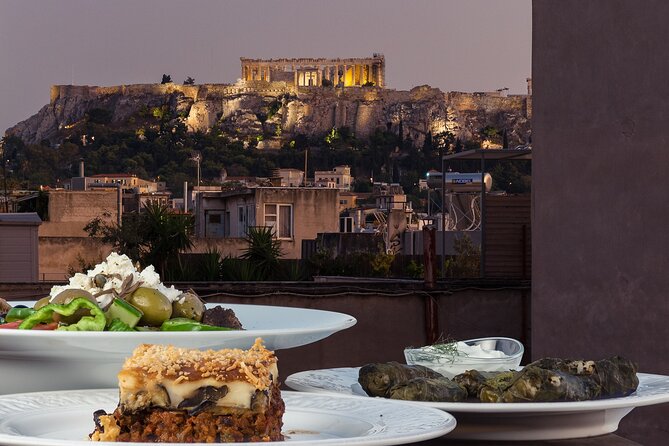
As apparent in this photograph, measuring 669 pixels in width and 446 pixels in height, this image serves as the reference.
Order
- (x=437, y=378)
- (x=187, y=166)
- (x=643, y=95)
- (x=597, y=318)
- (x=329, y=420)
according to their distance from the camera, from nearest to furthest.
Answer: (x=329, y=420)
(x=437, y=378)
(x=643, y=95)
(x=597, y=318)
(x=187, y=166)

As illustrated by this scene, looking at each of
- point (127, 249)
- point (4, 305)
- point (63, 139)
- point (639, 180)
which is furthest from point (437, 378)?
point (63, 139)

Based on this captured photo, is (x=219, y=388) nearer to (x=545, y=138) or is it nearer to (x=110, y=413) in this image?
(x=110, y=413)

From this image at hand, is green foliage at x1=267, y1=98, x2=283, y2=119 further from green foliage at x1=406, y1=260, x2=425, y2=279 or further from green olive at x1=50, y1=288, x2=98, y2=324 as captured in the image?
green olive at x1=50, y1=288, x2=98, y2=324

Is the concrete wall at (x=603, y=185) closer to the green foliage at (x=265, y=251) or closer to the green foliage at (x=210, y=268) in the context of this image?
the green foliage at (x=210, y=268)

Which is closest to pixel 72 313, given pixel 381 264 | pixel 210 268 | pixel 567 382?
pixel 567 382

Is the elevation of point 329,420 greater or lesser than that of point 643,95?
lesser

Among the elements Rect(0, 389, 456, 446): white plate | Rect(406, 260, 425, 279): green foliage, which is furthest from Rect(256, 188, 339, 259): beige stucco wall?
Rect(0, 389, 456, 446): white plate
